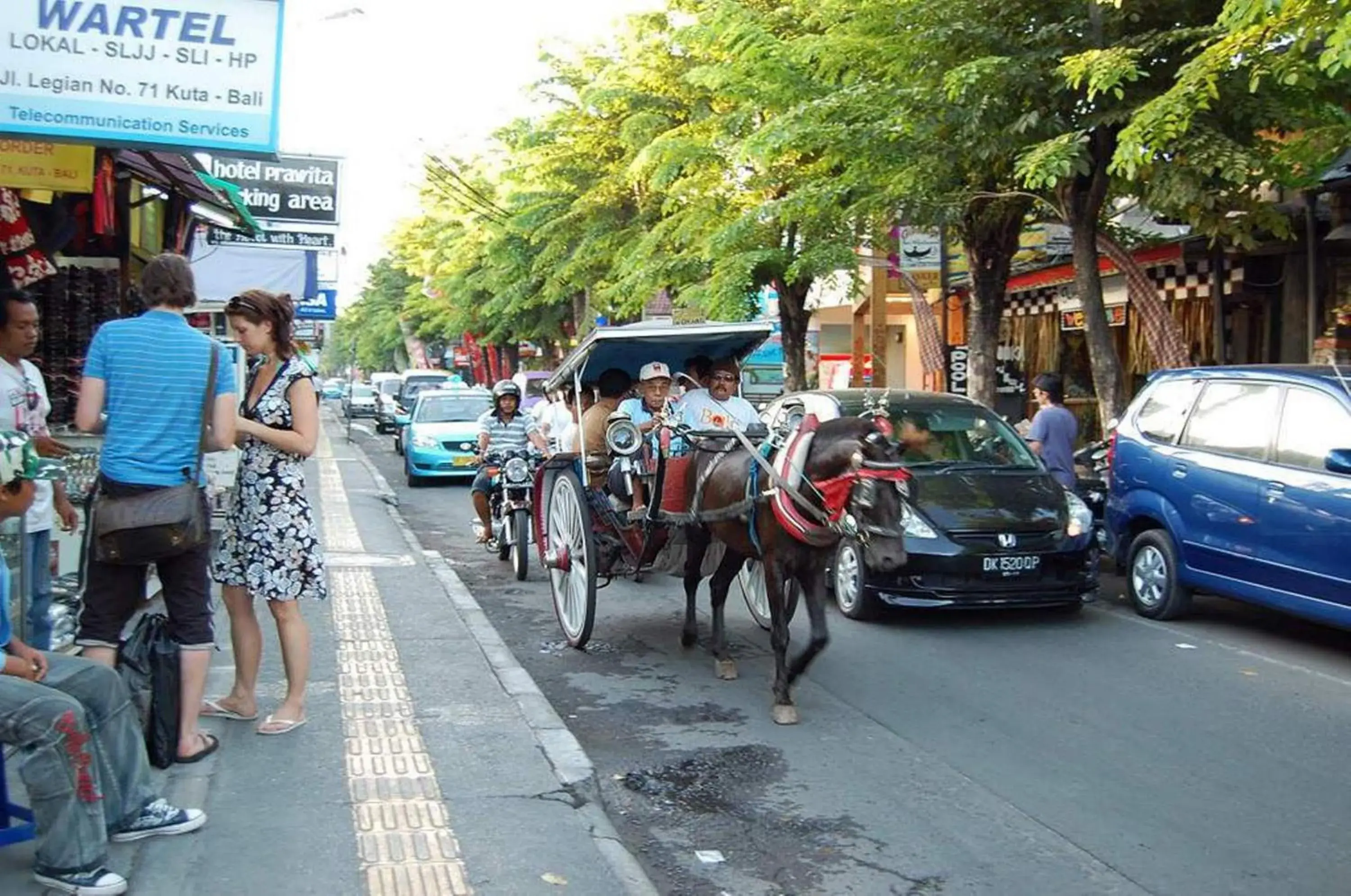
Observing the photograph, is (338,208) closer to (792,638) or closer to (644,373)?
(644,373)

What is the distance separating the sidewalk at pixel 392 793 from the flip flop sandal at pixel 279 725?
0.24 feet

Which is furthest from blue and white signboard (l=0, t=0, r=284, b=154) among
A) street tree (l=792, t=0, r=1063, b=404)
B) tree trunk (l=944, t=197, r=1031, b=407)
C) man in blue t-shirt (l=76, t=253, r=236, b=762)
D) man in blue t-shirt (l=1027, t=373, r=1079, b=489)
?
tree trunk (l=944, t=197, r=1031, b=407)

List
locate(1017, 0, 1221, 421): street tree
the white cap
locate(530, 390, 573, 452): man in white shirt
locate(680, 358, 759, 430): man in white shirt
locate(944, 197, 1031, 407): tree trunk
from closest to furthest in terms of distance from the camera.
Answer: locate(680, 358, 759, 430): man in white shirt, the white cap, locate(1017, 0, 1221, 421): street tree, locate(530, 390, 573, 452): man in white shirt, locate(944, 197, 1031, 407): tree trunk

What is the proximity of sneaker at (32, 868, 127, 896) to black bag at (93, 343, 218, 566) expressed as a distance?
1.37 m

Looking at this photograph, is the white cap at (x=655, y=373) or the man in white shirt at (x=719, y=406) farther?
the white cap at (x=655, y=373)

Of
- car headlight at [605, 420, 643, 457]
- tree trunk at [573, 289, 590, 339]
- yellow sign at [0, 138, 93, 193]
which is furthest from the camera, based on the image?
tree trunk at [573, 289, 590, 339]

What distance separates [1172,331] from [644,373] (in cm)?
756

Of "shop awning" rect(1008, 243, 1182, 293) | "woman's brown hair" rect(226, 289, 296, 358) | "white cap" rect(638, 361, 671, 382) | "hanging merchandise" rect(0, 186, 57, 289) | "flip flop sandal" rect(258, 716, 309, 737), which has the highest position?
"shop awning" rect(1008, 243, 1182, 293)

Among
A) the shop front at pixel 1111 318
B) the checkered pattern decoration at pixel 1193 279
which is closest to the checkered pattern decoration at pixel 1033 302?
the shop front at pixel 1111 318

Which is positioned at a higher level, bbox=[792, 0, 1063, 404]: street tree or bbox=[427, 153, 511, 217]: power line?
bbox=[427, 153, 511, 217]: power line

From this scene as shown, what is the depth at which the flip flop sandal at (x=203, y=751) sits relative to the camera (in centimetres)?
538

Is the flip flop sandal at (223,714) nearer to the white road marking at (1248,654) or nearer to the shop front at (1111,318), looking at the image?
the white road marking at (1248,654)

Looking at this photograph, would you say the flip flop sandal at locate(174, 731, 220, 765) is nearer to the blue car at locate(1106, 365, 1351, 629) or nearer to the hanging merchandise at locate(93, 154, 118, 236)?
the hanging merchandise at locate(93, 154, 118, 236)

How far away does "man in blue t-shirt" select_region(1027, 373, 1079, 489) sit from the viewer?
37.7 ft
